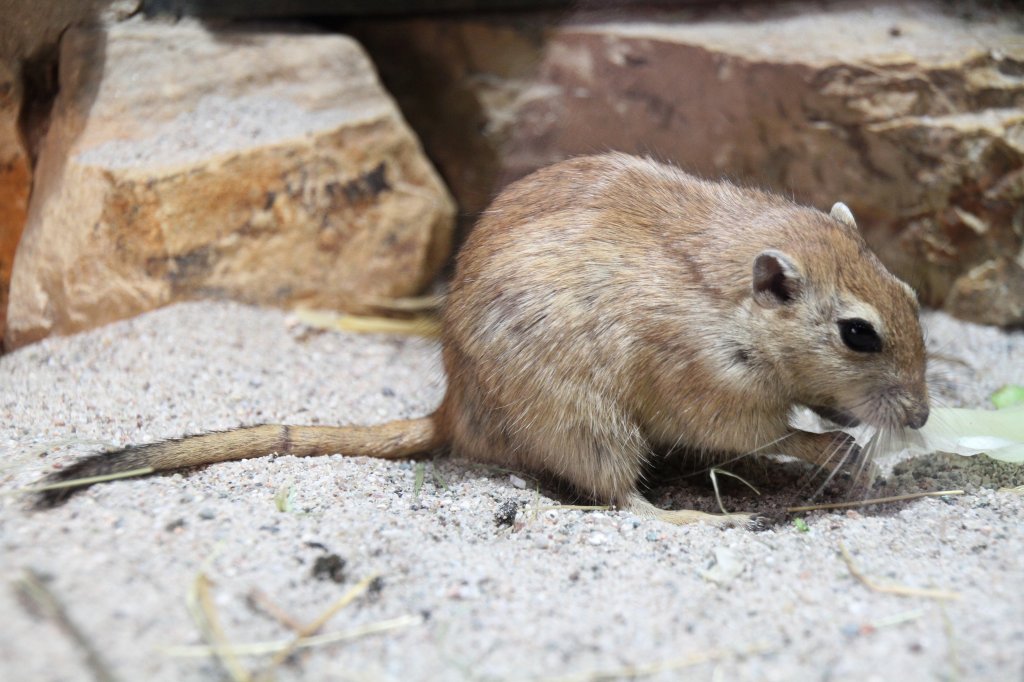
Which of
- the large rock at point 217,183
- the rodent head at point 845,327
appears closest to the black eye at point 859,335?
the rodent head at point 845,327

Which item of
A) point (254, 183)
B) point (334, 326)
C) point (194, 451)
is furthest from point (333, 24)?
point (194, 451)

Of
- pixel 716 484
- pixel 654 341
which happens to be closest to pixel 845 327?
pixel 654 341

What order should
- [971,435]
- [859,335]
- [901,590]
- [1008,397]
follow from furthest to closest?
[1008,397]
[971,435]
[859,335]
[901,590]

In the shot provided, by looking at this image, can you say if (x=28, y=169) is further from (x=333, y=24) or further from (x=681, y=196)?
(x=681, y=196)

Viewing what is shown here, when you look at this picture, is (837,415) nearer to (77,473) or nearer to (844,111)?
(844,111)

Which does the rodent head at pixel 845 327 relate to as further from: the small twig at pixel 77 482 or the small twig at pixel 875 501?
the small twig at pixel 77 482

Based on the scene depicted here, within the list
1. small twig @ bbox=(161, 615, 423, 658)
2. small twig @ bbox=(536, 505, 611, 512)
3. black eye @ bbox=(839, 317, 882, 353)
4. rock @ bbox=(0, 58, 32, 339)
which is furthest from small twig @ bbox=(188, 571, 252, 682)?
rock @ bbox=(0, 58, 32, 339)

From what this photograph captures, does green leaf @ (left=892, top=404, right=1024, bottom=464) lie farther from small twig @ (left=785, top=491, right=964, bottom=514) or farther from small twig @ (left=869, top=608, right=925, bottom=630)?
small twig @ (left=869, top=608, right=925, bottom=630)
